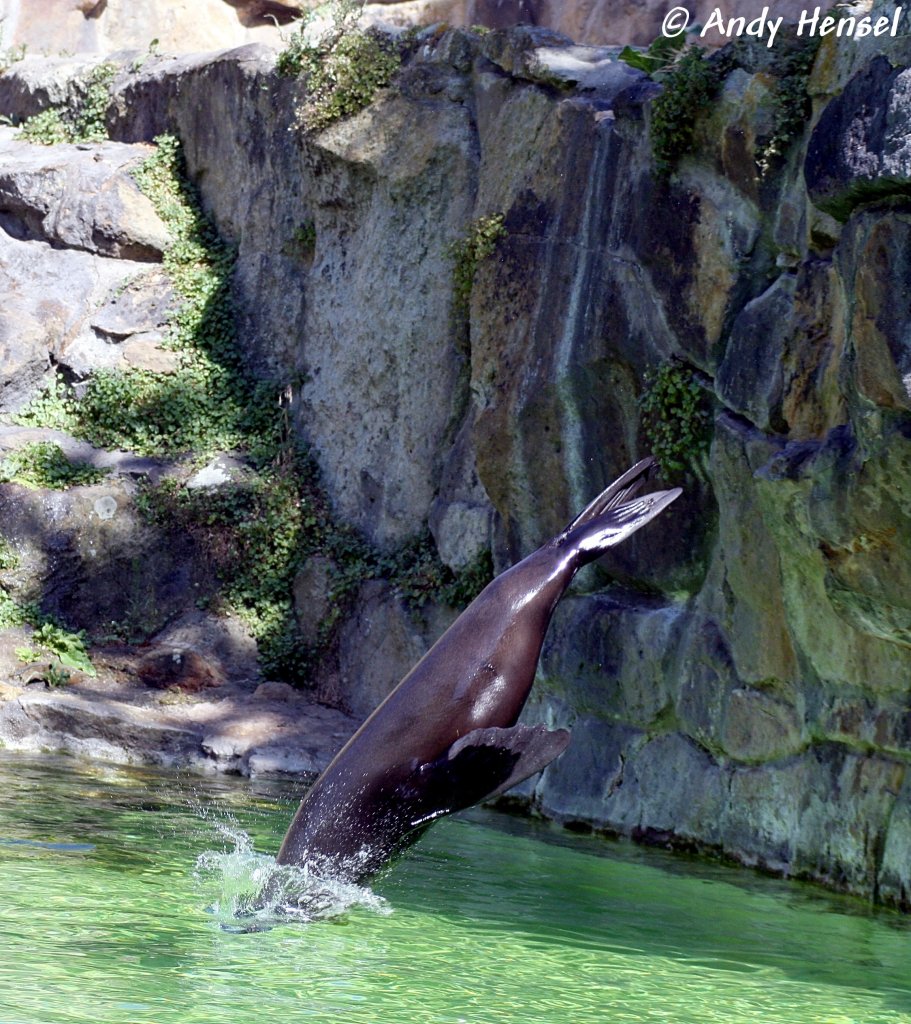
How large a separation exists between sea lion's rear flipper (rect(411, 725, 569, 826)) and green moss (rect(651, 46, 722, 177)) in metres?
4.35

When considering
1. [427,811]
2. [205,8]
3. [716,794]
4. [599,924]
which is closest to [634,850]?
[716,794]

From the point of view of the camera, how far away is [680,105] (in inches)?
318

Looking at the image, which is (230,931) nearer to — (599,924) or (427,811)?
(427,811)

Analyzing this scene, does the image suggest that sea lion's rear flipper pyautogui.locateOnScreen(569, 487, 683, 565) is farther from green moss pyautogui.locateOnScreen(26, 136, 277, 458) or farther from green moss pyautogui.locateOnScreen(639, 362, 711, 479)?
green moss pyautogui.locateOnScreen(26, 136, 277, 458)

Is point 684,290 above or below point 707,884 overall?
above

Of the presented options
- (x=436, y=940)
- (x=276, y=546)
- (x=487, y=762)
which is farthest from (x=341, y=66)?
(x=436, y=940)

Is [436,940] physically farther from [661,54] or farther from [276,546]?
[276,546]

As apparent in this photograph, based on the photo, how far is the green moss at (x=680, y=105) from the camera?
800 centimetres

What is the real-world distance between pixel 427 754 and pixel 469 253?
229 inches

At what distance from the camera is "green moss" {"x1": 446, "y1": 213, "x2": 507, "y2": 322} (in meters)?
9.99

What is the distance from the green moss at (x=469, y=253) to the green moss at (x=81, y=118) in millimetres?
6620

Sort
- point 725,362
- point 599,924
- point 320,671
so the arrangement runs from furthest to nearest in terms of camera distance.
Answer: point 320,671 < point 725,362 < point 599,924

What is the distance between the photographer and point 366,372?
12.7 metres

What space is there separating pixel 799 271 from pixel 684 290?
1.08m
